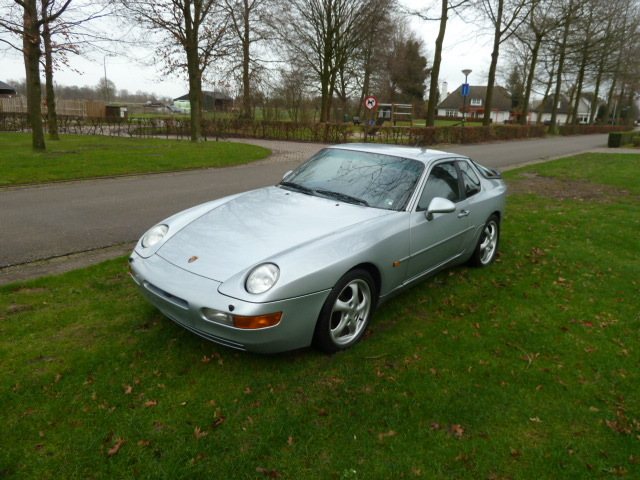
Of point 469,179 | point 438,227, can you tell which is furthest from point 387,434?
point 469,179

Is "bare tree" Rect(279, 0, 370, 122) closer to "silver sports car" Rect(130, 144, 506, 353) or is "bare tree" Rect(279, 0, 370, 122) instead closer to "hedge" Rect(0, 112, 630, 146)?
"hedge" Rect(0, 112, 630, 146)

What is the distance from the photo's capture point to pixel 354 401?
2938 millimetres

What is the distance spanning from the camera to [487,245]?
553 cm

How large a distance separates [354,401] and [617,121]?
282 ft

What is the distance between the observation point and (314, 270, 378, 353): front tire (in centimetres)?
320

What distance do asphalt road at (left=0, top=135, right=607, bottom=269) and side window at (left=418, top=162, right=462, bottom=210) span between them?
4.16 m

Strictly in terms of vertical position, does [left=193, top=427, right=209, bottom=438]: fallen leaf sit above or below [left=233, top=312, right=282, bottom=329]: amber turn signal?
below

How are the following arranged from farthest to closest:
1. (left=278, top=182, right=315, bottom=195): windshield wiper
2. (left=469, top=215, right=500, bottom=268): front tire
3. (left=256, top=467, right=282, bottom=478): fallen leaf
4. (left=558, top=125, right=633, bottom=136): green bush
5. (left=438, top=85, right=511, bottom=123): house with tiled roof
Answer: (left=438, top=85, right=511, bottom=123): house with tiled roof → (left=558, top=125, right=633, bottom=136): green bush → (left=469, top=215, right=500, bottom=268): front tire → (left=278, top=182, right=315, bottom=195): windshield wiper → (left=256, top=467, right=282, bottom=478): fallen leaf

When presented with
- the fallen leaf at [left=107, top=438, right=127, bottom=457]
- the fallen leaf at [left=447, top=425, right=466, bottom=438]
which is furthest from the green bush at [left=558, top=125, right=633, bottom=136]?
the fallen leaf at [left=107, top=438, right=127, bottom=457]

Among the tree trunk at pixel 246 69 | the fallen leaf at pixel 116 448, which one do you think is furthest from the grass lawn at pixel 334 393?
the tree trunk at pixel 246 69

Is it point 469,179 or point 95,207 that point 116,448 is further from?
point 95,207

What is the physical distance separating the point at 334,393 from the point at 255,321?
2.36 feet

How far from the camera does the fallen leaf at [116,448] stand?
2.44 meters

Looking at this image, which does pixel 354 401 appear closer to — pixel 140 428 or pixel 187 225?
pixel 140 428
